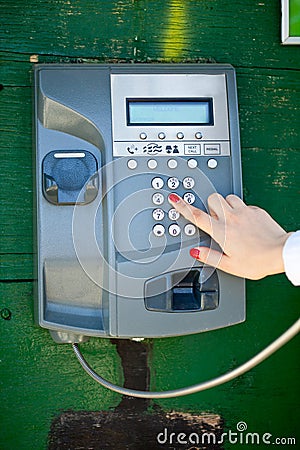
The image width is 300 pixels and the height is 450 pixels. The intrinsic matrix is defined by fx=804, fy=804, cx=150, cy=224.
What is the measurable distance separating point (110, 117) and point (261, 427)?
2.26 ft

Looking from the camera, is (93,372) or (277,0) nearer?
(93,372)

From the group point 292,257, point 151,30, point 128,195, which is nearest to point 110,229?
point 128,195

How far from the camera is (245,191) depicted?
1554 millimetres

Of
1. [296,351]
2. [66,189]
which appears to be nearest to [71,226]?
[66,189]

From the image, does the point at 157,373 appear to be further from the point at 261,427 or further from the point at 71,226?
the point at 71,226

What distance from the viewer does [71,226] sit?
1.37 m

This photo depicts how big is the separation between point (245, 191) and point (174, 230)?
0.26 metres

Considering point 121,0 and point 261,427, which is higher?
point 121,0

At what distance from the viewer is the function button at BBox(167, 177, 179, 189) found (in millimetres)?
1366

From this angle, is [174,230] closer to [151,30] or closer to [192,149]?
[192,149]

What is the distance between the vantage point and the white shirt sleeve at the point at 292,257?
1.24 meters

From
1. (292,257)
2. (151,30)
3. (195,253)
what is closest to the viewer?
(292,257)

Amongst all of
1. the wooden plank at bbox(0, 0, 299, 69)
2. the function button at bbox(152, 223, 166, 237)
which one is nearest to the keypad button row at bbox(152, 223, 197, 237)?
the function button at bbox(152, 223, 166, 237)

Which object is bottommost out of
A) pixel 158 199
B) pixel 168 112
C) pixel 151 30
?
pixel 158 199
